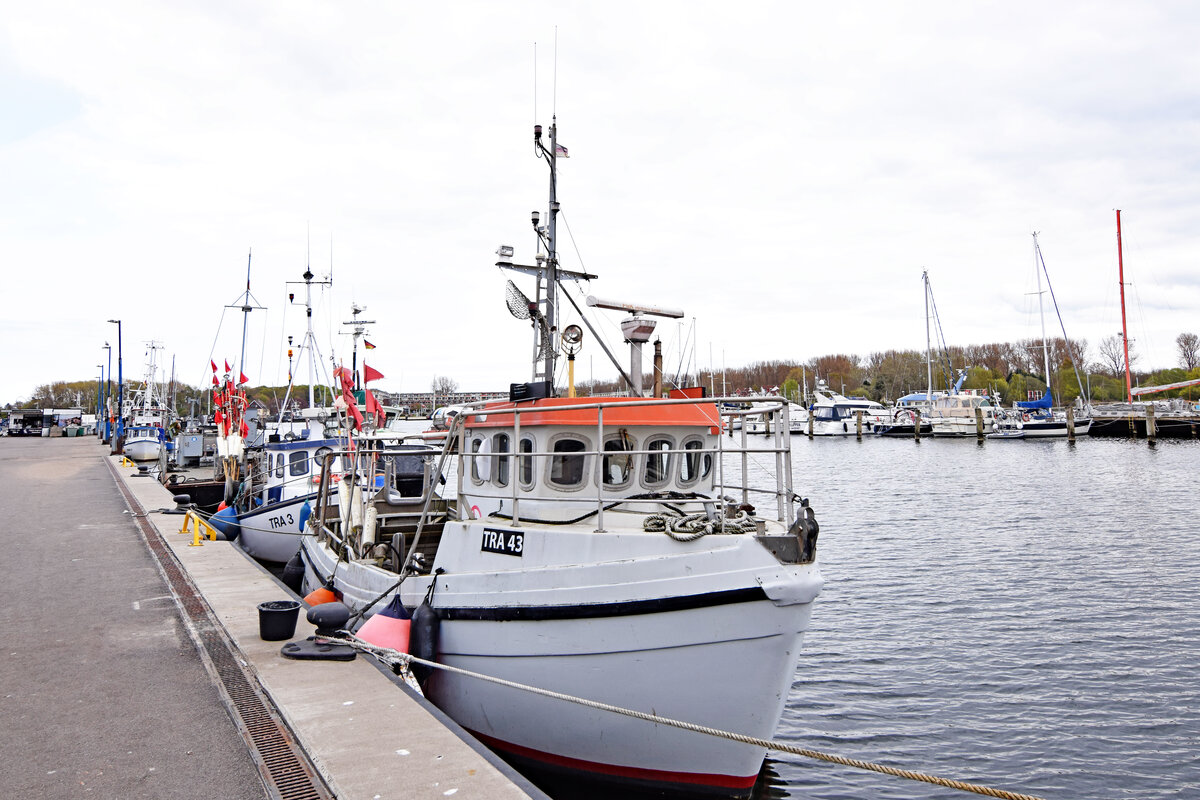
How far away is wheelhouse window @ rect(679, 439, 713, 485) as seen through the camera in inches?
337

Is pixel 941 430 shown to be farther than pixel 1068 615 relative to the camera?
Yes

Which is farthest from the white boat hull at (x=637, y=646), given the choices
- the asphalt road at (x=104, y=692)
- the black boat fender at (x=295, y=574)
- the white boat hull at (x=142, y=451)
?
the white boat hull at (x=142, y=451)

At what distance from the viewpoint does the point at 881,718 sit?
31.8 feet

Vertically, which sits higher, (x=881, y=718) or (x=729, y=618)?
(x=729, y=618)

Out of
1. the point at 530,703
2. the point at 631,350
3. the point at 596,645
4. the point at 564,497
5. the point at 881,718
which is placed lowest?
the point at 881,718

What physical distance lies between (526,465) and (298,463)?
13.2 m

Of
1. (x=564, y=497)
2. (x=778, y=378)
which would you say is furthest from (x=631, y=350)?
(x=778, y=378)

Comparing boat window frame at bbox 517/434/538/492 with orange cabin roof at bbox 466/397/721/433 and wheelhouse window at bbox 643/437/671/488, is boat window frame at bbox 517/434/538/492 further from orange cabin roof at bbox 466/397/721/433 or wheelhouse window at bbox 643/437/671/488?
wheelhouse window at bbox 643/437/671/488

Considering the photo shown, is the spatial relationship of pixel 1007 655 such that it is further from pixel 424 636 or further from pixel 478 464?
pixel 424 636

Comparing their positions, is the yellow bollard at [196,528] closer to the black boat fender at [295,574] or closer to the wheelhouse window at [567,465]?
the black boat fender at [295,574]

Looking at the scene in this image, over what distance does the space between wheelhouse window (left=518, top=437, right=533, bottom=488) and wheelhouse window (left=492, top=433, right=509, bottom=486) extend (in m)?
0.30

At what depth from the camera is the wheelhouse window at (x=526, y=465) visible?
838 centimetres

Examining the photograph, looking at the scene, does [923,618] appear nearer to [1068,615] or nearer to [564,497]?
[1068,615]

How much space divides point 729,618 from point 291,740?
353cm
